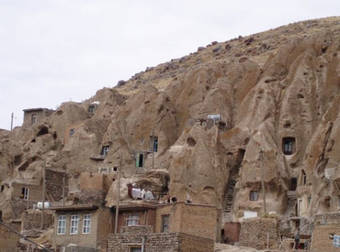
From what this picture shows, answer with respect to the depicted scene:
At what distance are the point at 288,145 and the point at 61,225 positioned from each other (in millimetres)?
26013

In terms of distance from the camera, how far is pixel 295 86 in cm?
8831

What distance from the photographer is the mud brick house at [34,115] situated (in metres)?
111

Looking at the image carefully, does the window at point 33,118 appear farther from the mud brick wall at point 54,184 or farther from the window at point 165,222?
the window at point 165,222

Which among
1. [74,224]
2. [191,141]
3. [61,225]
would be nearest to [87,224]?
[74,224]

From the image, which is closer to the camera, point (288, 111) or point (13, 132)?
point (288, 111)

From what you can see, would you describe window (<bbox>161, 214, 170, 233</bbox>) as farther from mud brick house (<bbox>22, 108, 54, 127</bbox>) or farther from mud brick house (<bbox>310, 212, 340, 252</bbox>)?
mud brick house (<bbox>22, 108, 54, 127</bbox>)

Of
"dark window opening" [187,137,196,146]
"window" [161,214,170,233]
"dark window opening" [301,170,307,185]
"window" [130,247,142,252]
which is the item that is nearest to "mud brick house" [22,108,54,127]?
"dark window opening" [187,137,196,146]

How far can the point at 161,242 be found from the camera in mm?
47875

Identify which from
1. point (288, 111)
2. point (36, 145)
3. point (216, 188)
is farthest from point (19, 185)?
point (288, 111)

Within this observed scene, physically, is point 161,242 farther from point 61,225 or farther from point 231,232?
point 231,232

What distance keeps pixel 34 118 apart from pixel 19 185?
75.7 ft

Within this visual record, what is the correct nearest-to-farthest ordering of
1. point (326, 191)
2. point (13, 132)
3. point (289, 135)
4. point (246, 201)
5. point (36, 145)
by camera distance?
1. point (326, 191)
2. point (246, 201)
3. point (289, 135)
4. point (36, 145)
5. point (13, 132)

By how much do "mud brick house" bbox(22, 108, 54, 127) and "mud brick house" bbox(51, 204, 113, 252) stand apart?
4514 centimetres

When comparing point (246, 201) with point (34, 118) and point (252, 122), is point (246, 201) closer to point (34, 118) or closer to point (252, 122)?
point (252, 122)
